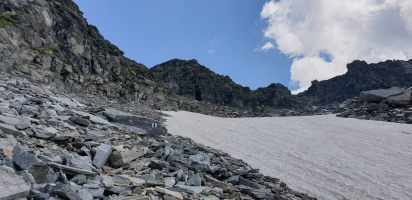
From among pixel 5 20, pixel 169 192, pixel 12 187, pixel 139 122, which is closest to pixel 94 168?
pixel 169 192

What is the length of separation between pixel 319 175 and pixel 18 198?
619 inches

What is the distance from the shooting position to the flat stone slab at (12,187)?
7163 mm

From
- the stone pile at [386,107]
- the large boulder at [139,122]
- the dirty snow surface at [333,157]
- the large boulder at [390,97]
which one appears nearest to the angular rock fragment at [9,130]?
the large boulder at [139,122]

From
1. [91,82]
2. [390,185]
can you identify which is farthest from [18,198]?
[91,82]

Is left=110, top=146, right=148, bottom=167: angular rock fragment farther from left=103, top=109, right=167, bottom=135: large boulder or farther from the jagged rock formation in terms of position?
the jagged rock formation

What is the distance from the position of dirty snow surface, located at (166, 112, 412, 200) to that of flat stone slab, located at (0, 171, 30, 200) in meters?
11.8

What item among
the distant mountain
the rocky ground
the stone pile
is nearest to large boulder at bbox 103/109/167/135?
the rocky ground

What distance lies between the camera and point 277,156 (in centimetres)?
2420

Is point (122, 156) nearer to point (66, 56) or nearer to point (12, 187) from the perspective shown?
point (12, 187)

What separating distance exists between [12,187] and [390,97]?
60505mm

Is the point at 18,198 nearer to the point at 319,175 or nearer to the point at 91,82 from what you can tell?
the point at 319,175

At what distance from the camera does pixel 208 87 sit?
168875mm

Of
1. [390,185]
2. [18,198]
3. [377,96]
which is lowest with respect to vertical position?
[390,185]

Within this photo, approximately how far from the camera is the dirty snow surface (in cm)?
1783
